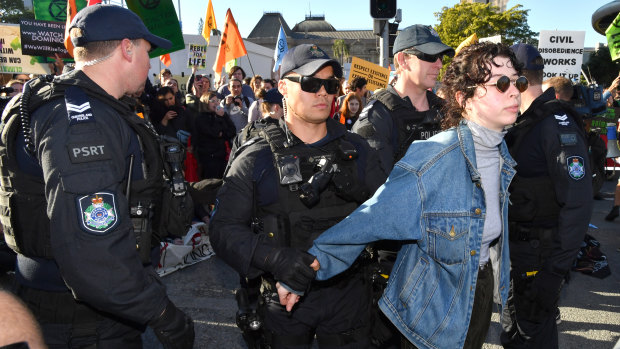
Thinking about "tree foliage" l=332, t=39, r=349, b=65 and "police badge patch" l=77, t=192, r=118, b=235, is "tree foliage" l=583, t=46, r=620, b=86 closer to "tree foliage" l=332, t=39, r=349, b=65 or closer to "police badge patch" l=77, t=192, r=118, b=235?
"tree foliage" l=332, t=39, r=349, b=65

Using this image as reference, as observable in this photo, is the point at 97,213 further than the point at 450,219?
No

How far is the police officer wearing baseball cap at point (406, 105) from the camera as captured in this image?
3.28 meters

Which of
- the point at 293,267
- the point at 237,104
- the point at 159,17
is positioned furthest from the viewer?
the point at 237,104

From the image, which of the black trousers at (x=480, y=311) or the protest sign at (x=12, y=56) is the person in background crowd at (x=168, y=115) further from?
the black trousers at (x=480, y=311)

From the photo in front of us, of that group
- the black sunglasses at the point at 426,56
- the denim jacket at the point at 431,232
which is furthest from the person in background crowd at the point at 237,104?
the denim jacket at the point at 431,232

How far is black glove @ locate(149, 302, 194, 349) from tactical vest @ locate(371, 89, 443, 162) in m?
1.93

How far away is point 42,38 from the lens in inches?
309

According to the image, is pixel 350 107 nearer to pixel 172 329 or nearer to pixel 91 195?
pixel 172 329

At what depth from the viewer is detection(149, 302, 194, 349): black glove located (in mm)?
1987

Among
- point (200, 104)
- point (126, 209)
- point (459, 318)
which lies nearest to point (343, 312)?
point (459, 318)

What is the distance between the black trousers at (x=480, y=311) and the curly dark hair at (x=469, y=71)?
0.81 metres

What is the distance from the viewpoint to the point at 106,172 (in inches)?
71.6

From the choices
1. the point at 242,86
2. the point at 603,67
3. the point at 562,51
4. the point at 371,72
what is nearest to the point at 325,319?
the point at 371,72

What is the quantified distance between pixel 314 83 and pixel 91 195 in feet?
4.37
